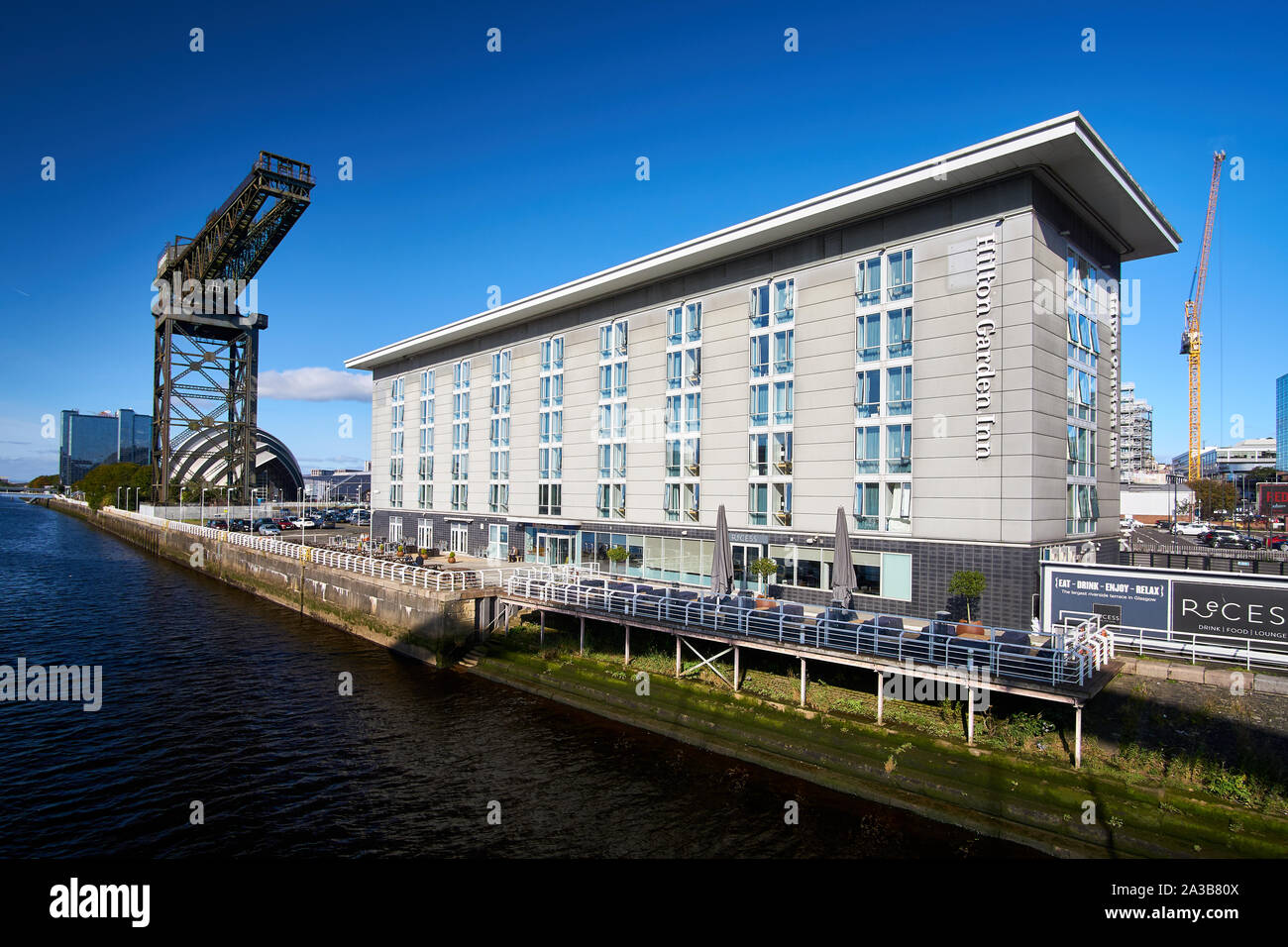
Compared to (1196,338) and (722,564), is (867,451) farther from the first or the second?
(1196,338)

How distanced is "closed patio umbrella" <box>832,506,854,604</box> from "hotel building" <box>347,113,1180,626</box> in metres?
3.90

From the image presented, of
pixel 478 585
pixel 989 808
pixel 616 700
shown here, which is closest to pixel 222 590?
pixel 478 585

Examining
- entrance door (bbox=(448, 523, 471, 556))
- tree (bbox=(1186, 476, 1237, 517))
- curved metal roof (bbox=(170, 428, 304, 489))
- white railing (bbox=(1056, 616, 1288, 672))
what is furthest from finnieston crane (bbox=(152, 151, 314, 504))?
tree (bbox=(1186, 476, 1237, 517))

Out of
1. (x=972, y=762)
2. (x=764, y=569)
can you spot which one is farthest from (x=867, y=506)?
(x=972, y=762)

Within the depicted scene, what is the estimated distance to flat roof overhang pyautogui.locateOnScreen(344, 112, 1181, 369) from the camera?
73.5 ft

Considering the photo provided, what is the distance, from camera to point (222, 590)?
50.2m

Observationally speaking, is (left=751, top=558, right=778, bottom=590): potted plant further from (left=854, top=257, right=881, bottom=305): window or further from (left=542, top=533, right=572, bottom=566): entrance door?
(left=542, top=533, right=572, bottom=566): entrance door

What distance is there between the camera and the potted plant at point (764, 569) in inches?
1077

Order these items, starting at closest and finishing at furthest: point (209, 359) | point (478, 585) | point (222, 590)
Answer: point (478, 585)
point (222, 590)
point (209, 359)

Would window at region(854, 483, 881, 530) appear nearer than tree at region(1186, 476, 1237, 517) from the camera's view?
Yes

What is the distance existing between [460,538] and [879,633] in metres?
35.4

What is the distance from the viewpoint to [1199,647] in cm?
1884

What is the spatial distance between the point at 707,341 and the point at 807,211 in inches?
310
